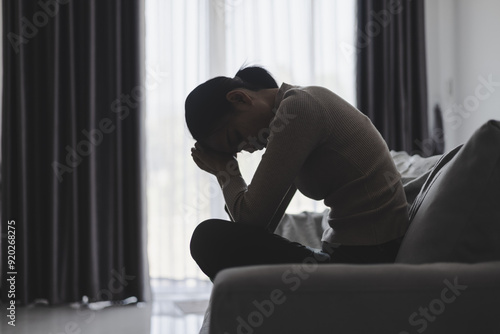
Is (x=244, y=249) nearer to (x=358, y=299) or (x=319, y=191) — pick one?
(x=319, y=191)

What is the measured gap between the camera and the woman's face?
4.21 ft

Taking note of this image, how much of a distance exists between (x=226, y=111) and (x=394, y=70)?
2177 millimetres

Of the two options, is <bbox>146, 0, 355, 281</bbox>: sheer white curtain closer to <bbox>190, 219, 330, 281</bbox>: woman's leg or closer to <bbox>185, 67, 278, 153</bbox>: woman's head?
<bbox>185, 67, 278, 153</bbox>: woman's head

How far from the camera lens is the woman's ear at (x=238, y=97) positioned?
1.27 m

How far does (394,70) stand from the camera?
3.19m

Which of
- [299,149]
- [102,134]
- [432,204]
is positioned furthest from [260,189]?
[102,134]

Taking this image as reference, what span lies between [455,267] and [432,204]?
17cm

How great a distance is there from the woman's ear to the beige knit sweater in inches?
4.7

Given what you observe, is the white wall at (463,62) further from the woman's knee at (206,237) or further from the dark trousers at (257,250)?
the woman's knee at (206,237)

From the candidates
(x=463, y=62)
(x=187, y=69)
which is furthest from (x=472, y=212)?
(x=463, y=62)

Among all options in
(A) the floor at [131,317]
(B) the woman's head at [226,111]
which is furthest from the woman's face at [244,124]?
(A) the floor at [131,317]

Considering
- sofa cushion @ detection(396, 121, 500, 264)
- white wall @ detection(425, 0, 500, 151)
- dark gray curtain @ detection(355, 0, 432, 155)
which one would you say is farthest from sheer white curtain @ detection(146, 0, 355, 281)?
sofa cushion @ detection(396, 121, 500, 264)

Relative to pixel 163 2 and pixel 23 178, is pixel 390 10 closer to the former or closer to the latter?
pixel 163 2

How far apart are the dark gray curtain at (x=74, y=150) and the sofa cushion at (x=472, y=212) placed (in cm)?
221
